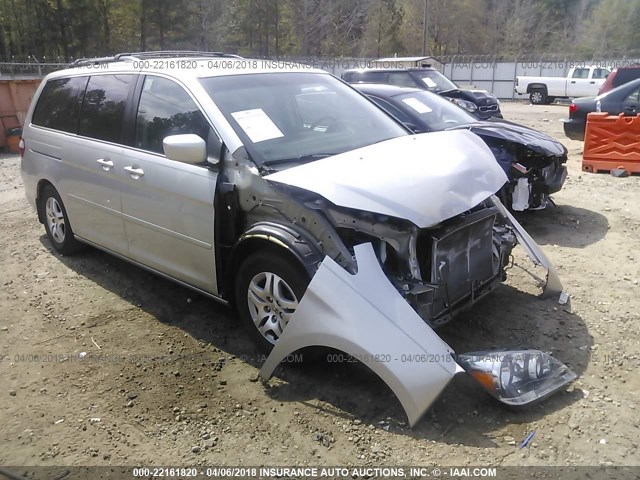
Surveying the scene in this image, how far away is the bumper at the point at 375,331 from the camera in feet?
9.04

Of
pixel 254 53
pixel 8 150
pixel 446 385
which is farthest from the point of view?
pixel 254 53

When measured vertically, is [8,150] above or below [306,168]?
below

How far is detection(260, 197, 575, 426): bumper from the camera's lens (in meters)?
2.76

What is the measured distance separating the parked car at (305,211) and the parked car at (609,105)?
22.8 feet

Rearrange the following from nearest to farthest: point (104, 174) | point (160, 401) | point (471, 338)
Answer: point (160, 401)
point (471, 338)
point (104, 174)

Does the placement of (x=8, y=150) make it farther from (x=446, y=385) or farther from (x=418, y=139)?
(x=446, y=385)

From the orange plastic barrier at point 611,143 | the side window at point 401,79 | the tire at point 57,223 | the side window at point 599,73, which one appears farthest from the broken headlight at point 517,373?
the side window at point 599,73

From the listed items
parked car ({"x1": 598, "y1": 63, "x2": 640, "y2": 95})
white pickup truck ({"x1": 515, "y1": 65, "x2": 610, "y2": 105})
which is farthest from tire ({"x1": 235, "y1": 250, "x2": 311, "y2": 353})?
white pickup truck ({"x1": 515, "y1": 65, "x2": 610, "y2": 105})

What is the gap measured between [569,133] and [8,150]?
41.6 ft

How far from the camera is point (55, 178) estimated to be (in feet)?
16.9

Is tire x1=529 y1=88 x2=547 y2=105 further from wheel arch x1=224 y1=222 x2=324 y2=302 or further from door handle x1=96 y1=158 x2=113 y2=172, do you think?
wheel arch x1=224 y1=222 x2=324 y2=302

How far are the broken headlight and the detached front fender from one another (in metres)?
0.29

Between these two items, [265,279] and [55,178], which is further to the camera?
[55,178]

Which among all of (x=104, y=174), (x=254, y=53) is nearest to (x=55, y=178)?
(x=104, y=174)
